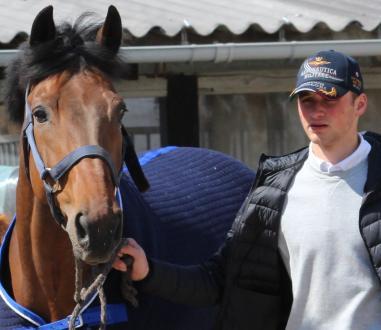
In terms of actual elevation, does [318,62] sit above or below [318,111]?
above

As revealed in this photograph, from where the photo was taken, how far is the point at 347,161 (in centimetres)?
223

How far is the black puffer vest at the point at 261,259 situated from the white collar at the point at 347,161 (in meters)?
0.03

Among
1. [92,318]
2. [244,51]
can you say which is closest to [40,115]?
[92,318]

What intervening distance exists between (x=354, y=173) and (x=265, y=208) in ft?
0.92

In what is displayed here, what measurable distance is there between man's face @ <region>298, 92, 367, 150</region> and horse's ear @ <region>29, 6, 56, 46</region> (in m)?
0.86

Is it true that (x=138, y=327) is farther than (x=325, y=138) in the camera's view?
Yes

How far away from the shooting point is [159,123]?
5.30 metres

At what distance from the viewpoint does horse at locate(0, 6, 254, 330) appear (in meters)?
2.27

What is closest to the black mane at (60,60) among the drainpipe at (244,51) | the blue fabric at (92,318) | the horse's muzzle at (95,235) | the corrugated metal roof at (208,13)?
the horse's muzzle at (95,235)

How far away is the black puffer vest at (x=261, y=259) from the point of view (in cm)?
234

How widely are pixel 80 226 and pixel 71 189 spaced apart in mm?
124

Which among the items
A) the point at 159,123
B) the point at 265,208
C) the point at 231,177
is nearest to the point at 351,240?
the point at 265,208

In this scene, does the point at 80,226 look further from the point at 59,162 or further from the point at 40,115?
the point at 40,115

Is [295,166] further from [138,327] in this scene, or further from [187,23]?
[187,23]
